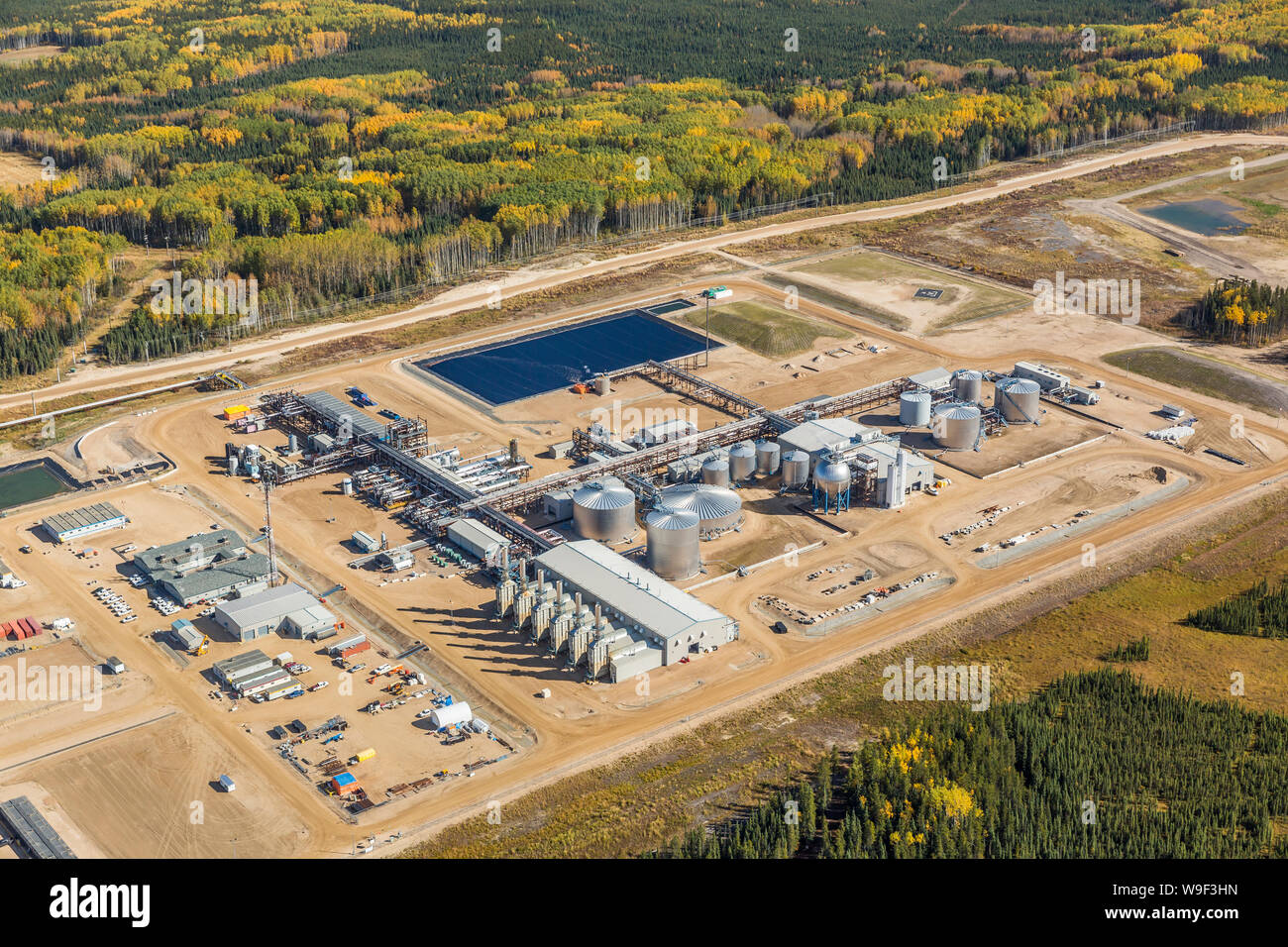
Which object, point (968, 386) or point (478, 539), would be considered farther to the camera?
point (968, 386)

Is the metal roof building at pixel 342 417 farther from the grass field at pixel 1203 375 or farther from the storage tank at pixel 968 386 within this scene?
the grass field at pixel 1203 375

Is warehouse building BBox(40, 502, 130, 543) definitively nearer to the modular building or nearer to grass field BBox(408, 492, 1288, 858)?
grass field BBox(408, 492, 1288, 858)

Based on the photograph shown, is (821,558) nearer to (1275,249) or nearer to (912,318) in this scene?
(912,318)

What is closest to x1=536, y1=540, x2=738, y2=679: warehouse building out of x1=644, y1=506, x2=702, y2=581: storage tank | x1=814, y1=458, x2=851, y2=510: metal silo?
x1=644, y1=506, x2=702, y2=581: storage tank

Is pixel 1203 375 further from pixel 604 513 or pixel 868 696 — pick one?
pixel 868 696

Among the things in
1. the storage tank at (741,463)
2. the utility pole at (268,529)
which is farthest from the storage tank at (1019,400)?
the utility pole at (268,529)

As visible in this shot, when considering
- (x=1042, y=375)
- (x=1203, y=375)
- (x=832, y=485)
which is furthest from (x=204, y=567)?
(x=1203, y=375)

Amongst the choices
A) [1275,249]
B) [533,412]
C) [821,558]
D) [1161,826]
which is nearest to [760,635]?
[821,558]
